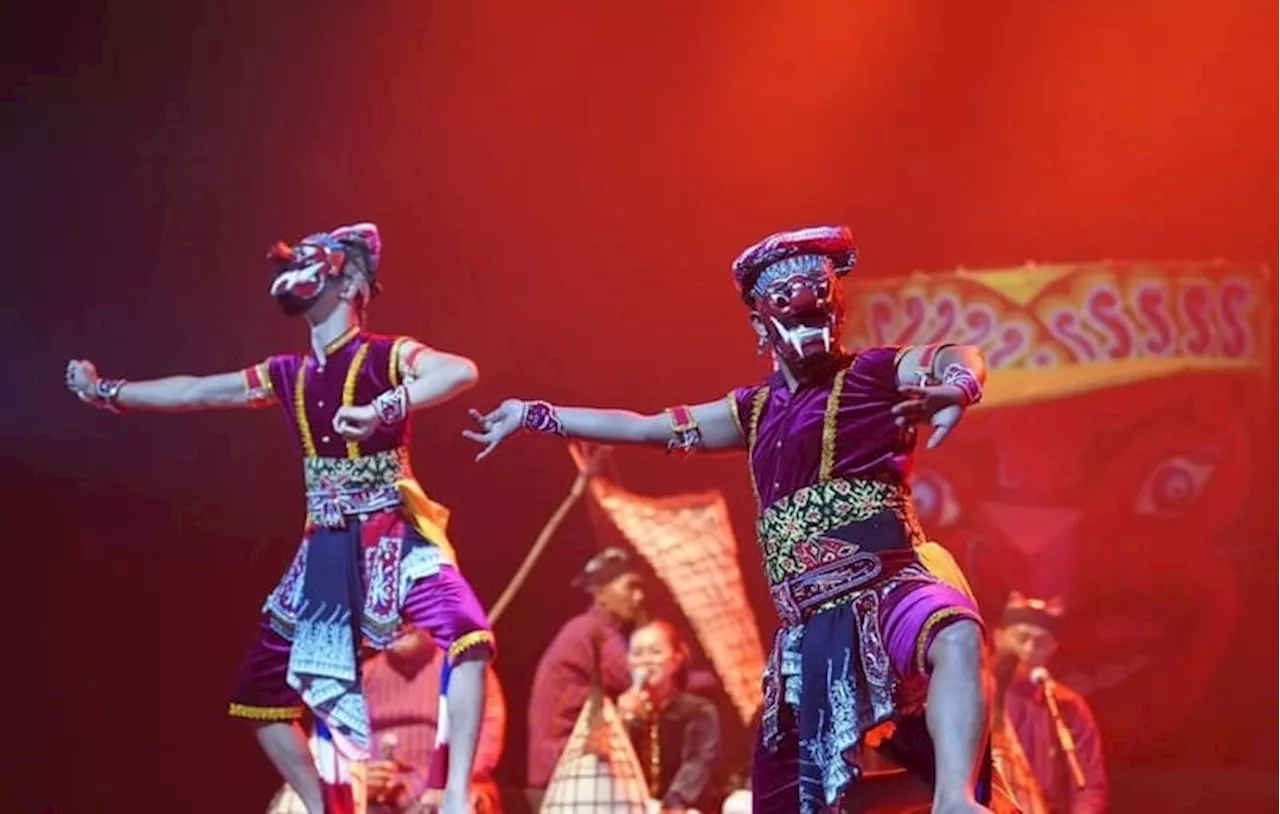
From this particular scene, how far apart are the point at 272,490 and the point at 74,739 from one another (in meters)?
1.05

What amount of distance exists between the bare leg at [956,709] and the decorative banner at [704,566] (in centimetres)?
232

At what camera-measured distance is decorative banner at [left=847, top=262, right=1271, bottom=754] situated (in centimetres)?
484

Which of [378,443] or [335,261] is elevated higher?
[335,261]

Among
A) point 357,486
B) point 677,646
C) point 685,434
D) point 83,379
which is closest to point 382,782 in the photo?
point 677,646

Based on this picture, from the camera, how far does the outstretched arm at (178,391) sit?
164 inches

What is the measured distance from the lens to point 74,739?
524cm

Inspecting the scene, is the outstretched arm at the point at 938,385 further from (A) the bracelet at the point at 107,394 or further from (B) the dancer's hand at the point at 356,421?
(A) the bracelet at the point at 107,394

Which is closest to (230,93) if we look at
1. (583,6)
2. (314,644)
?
(583,6)

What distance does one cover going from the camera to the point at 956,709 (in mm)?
2803

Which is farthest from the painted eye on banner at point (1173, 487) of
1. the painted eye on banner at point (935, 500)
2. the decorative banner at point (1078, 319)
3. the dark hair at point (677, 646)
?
the dark hair at point (677, 646)

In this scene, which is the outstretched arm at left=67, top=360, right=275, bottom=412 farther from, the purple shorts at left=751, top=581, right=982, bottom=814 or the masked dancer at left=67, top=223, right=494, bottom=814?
the purple shorts at left=751, top=581, right=982, bottom=814

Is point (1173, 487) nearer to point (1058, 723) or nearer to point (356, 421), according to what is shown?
point (1058, 723)

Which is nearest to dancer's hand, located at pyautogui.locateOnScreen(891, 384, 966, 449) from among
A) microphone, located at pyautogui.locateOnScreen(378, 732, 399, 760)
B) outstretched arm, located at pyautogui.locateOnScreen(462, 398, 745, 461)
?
outstretched arm, located at pyautogui.locateOnScreen(462, 398, 745, 461)

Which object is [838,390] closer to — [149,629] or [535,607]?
[535,607]
